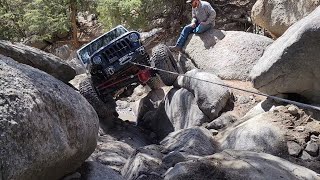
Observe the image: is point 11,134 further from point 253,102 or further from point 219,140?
point 253,102

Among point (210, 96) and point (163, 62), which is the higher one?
point (163, 62)

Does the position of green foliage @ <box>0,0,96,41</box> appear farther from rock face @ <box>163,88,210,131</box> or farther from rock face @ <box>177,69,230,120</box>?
rock face @ <box>177,69,230,120</box>

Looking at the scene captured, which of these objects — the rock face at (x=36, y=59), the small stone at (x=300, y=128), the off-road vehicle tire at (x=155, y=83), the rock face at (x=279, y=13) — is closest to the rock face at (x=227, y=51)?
the rock face at (x=279, y=13)

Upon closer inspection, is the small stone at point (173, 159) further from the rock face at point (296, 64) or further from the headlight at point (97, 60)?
the headlight at point (97, 60)

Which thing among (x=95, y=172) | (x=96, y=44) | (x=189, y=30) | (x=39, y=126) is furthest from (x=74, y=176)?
(x=189, y=30)

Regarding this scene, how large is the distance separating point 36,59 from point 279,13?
20.0 feet

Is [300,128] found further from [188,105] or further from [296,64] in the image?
[188,105]

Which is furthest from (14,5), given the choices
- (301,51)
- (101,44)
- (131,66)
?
(301,51)

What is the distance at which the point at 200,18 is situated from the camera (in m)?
10.9

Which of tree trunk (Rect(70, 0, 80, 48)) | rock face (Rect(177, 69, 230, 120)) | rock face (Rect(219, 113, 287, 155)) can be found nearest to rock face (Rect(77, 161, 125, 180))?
rock face (Rect(219, 113, 287, 155))

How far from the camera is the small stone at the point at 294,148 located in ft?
17.8

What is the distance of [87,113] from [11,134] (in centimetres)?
117

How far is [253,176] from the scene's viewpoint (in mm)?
2996

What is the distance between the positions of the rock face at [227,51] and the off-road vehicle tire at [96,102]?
111 inches
